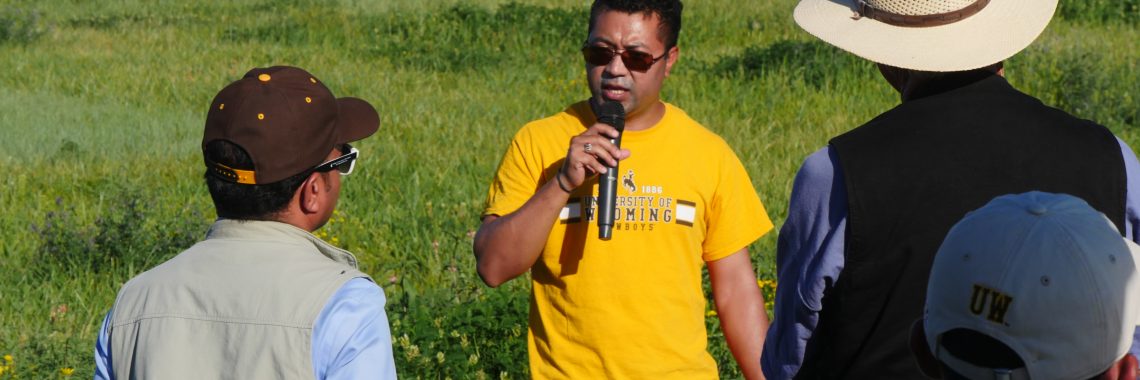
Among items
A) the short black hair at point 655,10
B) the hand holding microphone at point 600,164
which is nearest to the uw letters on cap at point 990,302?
the hand holding microphone at point 600,164

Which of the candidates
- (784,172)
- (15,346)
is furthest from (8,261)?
(784,172)

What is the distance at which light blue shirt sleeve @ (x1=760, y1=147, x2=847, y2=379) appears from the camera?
284 centimetres

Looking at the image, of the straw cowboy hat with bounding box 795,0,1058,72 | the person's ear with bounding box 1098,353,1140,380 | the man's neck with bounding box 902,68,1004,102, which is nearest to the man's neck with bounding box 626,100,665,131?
the straw cowboy hat with bounding box 795,0,1058,72

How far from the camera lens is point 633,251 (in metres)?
3.91

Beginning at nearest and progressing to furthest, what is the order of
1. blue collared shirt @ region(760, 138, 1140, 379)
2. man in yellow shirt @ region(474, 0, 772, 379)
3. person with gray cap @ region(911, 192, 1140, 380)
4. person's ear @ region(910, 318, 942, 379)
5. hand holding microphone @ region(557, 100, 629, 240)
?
person with gray cap @ region(911, 192, 1140, 380) → person's ear @ region(910, 318, 942, 379) → blue collared shirt @ region(760, 138, 1140, 379) → hand holding microphone @ region(557, 100, 629, 240) → man in yellow shirt @ region(474, 0, 772, 379)

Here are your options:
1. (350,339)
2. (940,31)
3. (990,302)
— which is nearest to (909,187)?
(940,31)

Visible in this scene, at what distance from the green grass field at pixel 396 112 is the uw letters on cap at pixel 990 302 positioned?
4.10 meters

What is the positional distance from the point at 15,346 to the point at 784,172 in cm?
533

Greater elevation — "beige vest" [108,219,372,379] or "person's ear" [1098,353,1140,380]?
"person's ear" [1098,353,1140,380]

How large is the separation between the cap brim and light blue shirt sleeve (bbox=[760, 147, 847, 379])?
930 mm

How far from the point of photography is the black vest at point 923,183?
2.79m

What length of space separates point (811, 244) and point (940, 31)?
1.81 feet

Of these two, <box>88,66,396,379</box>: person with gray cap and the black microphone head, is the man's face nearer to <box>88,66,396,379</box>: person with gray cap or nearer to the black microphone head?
the black microphone head

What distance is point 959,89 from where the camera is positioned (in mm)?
2924
